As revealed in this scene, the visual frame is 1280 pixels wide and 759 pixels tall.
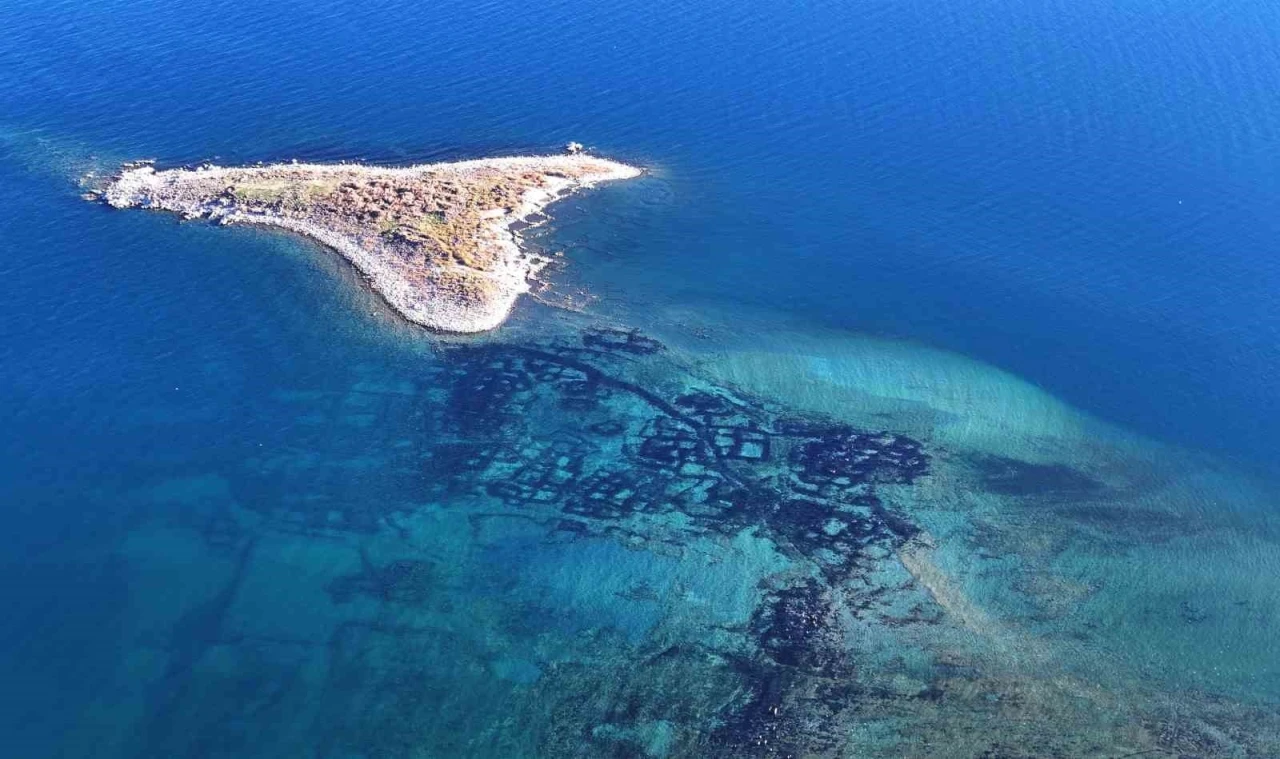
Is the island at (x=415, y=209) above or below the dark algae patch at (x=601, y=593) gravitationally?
above

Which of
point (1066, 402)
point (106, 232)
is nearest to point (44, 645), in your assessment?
point (106, 232)

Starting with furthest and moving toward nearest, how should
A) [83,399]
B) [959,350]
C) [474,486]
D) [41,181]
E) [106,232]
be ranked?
[41,181]
[106,232]
[959,350]
[83,399]
[474,486]

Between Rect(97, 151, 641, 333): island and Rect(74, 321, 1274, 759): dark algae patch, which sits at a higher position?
Rect(97, 151, 641, 333): island

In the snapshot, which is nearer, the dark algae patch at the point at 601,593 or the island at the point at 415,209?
the dark algae patch at the point at 601,593

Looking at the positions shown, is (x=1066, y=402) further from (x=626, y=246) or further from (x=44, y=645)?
(x=44, y=645)

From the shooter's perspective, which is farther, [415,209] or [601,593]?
[415,209]

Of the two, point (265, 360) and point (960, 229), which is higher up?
point (960, 229)

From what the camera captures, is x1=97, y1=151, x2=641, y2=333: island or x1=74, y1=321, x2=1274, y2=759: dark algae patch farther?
x1=97, y1=151, x2=641, y2=333: island

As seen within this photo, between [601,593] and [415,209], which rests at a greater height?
[415,209]
